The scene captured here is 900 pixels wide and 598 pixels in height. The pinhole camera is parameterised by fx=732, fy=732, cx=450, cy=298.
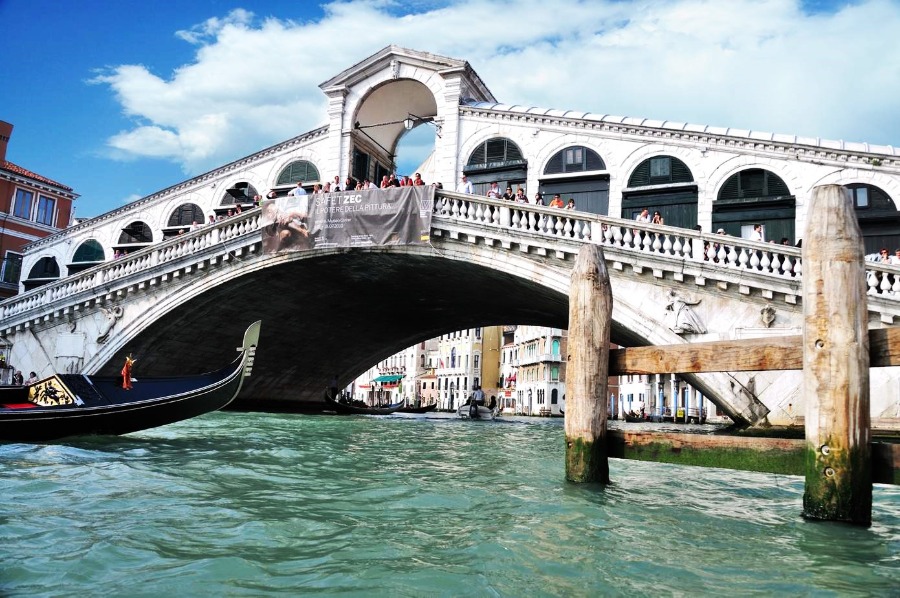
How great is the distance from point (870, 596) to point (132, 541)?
321 cm

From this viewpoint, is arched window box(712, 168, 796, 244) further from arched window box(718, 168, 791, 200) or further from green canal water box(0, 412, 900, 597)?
green canal water box(0, 412, 900, 597)

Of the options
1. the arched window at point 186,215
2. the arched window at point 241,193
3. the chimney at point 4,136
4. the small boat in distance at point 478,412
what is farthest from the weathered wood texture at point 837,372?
the chimney at point 4,136

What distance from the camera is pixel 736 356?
14.4ft

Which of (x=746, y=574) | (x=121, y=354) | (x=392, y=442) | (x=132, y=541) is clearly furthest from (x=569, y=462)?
(x=121, y=354)

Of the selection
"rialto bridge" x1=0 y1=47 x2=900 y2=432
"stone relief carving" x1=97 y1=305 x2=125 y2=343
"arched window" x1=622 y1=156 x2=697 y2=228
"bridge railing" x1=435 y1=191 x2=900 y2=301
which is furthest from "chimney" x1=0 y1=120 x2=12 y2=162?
"arched window" x1=622 y1=156 x2=697 y2=228

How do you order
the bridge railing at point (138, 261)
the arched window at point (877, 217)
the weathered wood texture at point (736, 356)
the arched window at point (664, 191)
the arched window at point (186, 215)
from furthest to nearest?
the arched window at point (186, 215)
the bridge railing at point (138, 261)
the arched window at point (664, 191)
the arched window at point (877, 217)
the weathered wood texture at point (736, 356)

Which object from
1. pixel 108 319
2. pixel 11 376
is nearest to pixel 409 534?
pixel 108 319

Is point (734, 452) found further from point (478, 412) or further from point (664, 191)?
point (478, 412)

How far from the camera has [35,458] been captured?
637 cm

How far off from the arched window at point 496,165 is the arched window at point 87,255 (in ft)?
33.4

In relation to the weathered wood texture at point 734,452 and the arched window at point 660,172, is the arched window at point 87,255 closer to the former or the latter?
the arched window at point 660,172

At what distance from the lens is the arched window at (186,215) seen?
17875mm

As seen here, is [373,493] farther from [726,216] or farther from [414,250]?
[726,216]

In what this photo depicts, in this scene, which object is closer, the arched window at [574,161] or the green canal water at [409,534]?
the green canal water at [409,534]
